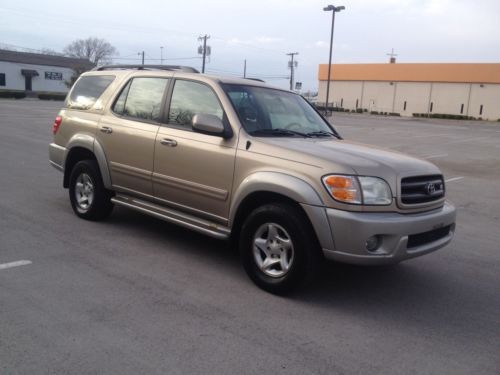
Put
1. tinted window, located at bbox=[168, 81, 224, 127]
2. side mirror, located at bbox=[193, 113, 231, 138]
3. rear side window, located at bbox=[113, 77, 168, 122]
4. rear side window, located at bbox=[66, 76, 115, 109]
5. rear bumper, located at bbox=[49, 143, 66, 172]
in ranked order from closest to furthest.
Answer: side mirror, located at bbox=[193, 113, 231, 138], tinted window, located at bbox=[168, 81, 224, 127], rear side window, located at bbox=[113, 77, 168, 122], rear side window, located at bbox=[66, 76, 115, 109], rear bumper, located at bbox=[49, 143, 66, 172]

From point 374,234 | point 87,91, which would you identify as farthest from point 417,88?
point 374,234

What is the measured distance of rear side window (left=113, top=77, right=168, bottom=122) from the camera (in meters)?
5.89

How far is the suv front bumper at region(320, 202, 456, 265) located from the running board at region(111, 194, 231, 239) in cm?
118

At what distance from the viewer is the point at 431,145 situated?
74.7 ft

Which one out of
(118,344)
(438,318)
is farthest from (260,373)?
(438,318)

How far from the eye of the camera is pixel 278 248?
4.66 metres

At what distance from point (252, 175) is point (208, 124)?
64 cm

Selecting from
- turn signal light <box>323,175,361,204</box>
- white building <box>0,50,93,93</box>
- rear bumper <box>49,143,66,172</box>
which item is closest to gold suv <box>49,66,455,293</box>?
turn signal light <box>323,175,361,204</box>

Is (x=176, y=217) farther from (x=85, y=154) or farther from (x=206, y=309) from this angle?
(x=85, y=154)

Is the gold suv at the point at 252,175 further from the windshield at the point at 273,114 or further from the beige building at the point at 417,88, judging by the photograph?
the beige building at the point at 417,88

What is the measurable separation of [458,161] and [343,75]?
64138mm

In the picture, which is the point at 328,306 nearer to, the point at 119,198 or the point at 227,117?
the point at 227,117

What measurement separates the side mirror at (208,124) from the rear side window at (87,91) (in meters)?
2.18

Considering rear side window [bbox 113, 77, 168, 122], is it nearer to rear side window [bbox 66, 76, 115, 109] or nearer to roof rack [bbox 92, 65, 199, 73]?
roof rack [bbox 92, 65, 199, 73]
